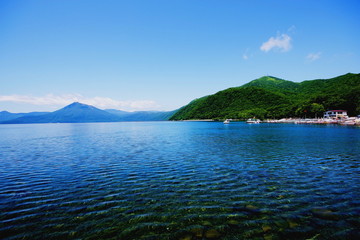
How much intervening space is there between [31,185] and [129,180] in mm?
8767

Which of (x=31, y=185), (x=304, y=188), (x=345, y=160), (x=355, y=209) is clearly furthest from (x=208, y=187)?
(x=345, y=160)

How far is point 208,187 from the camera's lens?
14516 mm

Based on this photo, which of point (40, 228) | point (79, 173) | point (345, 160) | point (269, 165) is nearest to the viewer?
point (40, 228)

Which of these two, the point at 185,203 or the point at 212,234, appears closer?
the point at 212,234

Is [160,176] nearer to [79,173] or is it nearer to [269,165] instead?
[79,173]

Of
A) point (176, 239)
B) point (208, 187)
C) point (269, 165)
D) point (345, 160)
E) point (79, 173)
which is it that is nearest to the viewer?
point (176, 239)

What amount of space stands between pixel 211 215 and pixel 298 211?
504 cm

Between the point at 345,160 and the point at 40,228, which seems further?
the point at 345,160

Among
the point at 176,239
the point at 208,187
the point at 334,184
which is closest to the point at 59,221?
the point at 176,239

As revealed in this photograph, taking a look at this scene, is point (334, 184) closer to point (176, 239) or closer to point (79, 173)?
point (176, 239)

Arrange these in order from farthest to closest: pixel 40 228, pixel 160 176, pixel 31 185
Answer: pixel 160 176, pixel 31 185, pixel 40 228

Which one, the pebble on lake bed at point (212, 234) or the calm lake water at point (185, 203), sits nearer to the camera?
the pebble on lake bed at point (212, 234)

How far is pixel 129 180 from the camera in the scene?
16.8m

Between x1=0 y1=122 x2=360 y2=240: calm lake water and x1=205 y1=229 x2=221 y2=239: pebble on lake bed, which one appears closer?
x1=205 y1=229 x2=221 y2=239: pebble on lake bed
